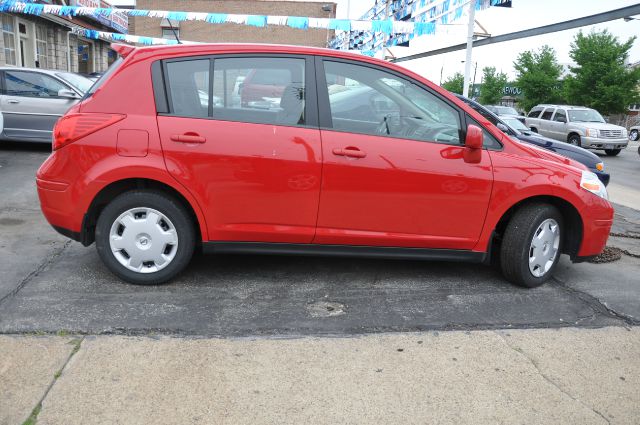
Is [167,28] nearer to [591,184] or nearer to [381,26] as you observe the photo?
[381,26]

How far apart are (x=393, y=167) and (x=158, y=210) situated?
1690 millimetres

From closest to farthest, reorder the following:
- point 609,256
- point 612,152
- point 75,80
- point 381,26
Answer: point 609,256 → point 75,80 → point 381,26 → point 612,152

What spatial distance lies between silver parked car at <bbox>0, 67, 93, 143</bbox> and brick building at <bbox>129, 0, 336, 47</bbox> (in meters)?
31.3

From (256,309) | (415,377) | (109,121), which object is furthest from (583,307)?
(109,121)

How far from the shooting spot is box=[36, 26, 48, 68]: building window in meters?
23.9

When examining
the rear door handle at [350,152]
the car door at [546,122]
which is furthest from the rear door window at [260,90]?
the car door at [546,122]

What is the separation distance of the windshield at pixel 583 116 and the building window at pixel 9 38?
803 inches

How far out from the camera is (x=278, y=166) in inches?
156

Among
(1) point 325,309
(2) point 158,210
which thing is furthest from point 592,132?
(2) point 158,210

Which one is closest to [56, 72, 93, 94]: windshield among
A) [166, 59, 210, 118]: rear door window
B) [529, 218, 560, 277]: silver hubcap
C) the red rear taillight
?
the red rear taillight

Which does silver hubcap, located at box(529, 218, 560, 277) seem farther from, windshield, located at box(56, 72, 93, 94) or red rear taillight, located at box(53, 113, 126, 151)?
windshield, located at box(56, 72, 93, 94)

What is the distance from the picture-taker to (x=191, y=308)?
3768 millimetres

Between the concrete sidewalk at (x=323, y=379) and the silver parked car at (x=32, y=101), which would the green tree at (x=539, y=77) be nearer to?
the silver parked car at (x=32, y=101)

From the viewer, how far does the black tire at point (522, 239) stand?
4289 mm
